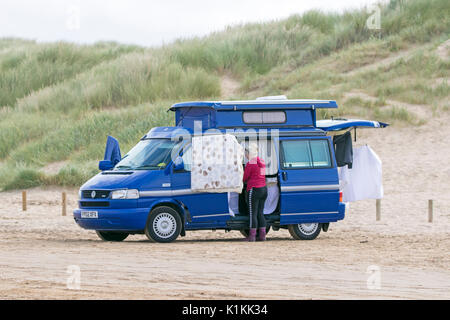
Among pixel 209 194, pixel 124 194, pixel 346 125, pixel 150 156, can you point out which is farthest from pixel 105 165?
pixel 346 125

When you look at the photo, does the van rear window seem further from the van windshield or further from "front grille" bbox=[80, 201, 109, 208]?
"front grille" bbox=[80, 201, 109, 208]

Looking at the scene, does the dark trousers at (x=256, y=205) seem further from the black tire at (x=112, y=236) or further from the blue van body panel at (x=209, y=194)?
the black tire at (x=112, y=236)

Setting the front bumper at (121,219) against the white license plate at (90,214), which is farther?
the white license plate at (90,214)

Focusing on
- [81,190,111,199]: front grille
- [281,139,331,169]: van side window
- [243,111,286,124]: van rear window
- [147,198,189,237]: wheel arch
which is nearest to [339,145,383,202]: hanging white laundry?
[281,139,331,169]: van side window

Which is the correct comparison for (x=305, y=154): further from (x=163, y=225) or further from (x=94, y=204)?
(x=94, y=204)

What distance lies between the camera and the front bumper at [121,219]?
55.2ft

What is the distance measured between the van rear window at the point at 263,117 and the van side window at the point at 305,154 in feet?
1.68

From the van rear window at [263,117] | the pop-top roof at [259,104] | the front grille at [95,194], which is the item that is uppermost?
the pop-top roof at [259,104]

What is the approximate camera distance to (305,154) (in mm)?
18359

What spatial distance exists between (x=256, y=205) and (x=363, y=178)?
3.00 meters

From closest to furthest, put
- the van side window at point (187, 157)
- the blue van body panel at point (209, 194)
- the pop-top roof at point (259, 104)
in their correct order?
the blue van body panel at point (209, 194) < the van side window at point (187, 157) < the pop-top roof at point (259, 104)

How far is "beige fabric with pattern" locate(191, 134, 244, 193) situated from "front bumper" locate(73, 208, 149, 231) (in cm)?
111

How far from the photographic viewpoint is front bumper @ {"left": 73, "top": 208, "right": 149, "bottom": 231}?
16.8m

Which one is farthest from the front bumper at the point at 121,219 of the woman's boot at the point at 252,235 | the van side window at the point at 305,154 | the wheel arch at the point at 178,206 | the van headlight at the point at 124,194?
the van side window at the point at 305,154
